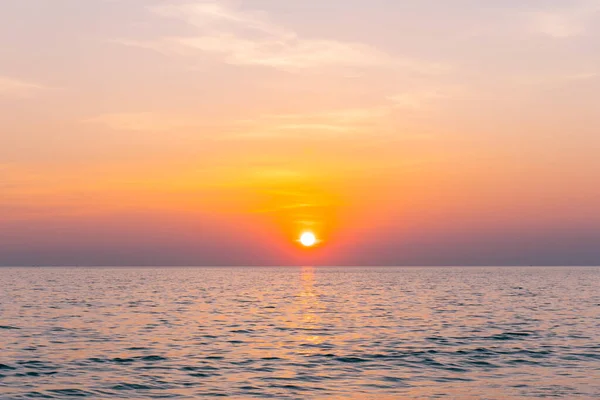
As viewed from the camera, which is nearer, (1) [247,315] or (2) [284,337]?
(2) [284,337]

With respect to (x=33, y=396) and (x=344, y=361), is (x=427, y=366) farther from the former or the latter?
(x=33, y=396)

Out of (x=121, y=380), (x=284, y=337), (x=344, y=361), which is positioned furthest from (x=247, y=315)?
(x=121, y=380)

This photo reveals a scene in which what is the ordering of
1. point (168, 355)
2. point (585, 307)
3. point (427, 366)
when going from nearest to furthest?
1. point (427, 366)
2. point (168, 355)
3. point (585, 307)

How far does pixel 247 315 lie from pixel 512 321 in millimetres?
26165

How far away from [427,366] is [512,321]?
28.9 metres

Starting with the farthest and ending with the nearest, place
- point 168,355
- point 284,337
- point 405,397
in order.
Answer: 1. point 284,337
2. point 168,355
3. point 405,397

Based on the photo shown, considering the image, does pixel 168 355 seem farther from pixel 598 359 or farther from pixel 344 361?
pixel 598 359

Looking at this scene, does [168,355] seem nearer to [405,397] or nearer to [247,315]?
[405,397]

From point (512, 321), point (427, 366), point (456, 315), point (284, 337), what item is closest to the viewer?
point (427, 366)

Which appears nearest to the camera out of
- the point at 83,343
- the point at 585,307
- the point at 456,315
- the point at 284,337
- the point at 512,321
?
the point at 83,343

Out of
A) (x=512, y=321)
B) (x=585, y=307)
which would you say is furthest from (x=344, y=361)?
(x=585, y=307)

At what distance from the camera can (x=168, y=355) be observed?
40344mm

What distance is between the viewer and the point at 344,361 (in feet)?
126

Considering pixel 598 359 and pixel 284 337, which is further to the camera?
pixel 284 337
